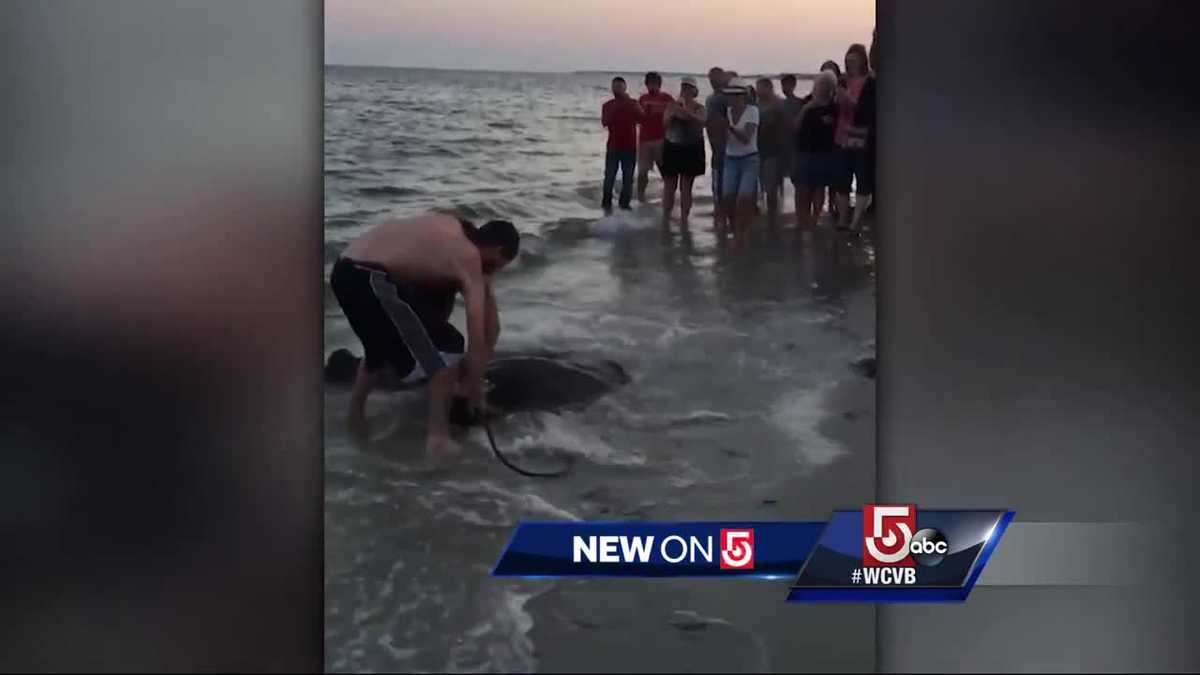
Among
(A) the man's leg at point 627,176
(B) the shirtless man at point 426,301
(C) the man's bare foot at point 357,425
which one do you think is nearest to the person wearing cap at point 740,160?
(A) the man's leg at point 627,176

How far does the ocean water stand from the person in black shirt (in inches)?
2.0

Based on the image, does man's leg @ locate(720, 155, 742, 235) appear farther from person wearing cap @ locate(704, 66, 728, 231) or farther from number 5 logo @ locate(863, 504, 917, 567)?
number 5 logo @ locate(863, 504, 917, 567)

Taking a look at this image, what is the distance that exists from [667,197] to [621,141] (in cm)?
18

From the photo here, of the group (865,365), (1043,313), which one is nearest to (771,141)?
(865,365)

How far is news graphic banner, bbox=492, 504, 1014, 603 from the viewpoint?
2.68 m

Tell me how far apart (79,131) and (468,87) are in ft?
3.12

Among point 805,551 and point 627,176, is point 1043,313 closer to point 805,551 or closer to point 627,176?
point 805,551

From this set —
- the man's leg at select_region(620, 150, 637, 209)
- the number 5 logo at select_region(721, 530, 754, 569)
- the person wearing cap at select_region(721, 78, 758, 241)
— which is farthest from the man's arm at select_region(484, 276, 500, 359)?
the number 5 logo at select_region(721, 530, 754, 569)

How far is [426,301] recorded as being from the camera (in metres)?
2.63

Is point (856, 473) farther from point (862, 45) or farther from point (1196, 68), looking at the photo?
point (1196, 68)

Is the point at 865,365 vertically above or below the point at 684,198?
below

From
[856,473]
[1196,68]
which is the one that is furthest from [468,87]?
[1196,68]

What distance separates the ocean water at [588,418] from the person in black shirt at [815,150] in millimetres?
51

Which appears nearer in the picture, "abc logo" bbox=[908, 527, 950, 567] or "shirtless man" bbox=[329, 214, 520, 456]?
"shirtless man" bbox=[329, 214, 520, 456]
